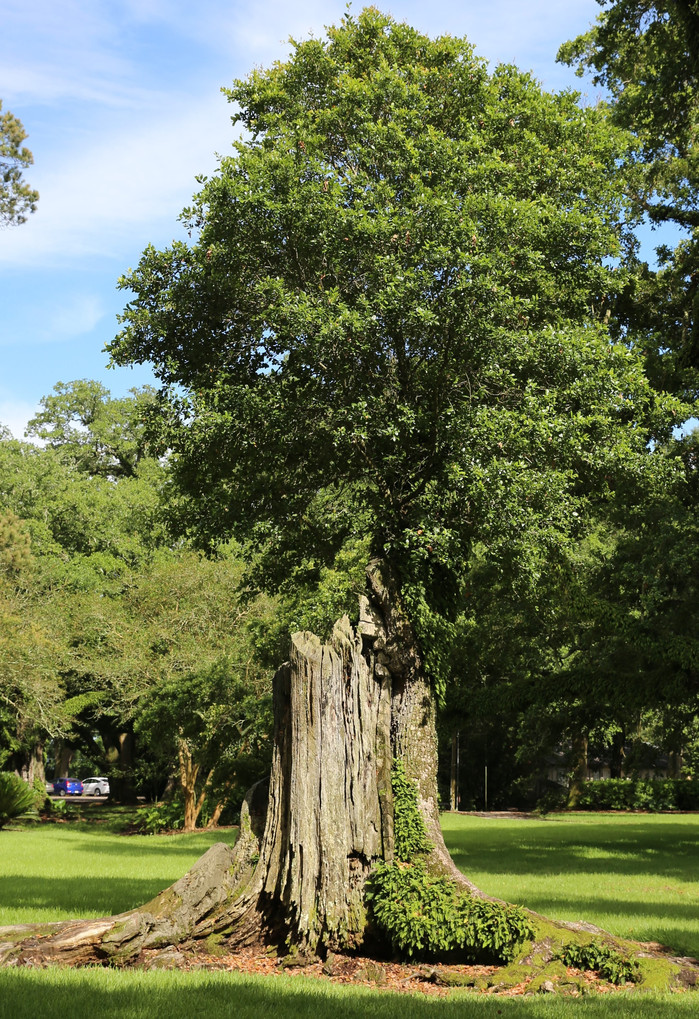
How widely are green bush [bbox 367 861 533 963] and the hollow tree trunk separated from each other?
250mm

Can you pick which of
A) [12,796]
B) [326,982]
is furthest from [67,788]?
[326,982]

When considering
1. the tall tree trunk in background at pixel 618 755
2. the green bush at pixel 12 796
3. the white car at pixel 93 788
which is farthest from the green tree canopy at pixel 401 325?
the white car at pixel 93 788

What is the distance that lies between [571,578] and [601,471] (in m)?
3.65

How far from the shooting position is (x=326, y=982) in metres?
9.05

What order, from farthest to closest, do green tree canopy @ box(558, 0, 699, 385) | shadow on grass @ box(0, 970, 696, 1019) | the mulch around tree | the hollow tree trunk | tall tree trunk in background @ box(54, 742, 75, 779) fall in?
tall tree trunk in background @ box(54, 742, 75, 779)
green tree canopy @ box(558, 0, 699, 385)
the hollow tree trunk
the mulch around tree
shadow on grass @ box(0, 970, 696, 1019)

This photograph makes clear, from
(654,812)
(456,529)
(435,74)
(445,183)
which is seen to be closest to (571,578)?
(456,529)

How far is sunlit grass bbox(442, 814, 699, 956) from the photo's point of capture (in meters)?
13.1

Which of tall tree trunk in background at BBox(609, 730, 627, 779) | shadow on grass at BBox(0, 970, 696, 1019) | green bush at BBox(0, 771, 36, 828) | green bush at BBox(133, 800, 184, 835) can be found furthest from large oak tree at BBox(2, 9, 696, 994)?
tall tree trunk in background at BBox(609, 730, 627, 779)

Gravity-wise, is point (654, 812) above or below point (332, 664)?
below

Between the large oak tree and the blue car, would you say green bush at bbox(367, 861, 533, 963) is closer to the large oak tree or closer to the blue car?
the large oak tree

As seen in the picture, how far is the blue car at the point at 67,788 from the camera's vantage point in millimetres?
71812

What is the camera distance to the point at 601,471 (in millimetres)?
15562

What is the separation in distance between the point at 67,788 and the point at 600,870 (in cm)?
6165

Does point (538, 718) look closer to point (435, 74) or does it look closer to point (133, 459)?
point (435, 74)
